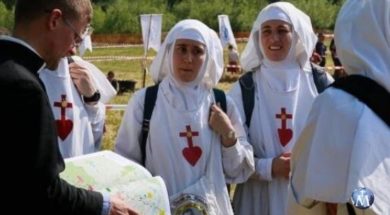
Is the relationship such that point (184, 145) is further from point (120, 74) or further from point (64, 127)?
point (120, 74)

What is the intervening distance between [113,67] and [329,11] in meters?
19.1

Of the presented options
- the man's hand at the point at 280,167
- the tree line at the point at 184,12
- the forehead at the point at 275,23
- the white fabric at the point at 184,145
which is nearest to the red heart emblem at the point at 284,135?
the man's hand at the point at 280,167

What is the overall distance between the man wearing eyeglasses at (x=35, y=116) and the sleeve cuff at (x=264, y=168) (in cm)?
165

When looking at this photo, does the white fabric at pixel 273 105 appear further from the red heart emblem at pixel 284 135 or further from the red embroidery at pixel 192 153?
the red embroidery at pixel 192 153

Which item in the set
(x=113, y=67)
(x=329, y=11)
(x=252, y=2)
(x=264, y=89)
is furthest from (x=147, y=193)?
(x=252, y=2)

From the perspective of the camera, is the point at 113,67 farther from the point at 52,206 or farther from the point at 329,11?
the point at 52,206

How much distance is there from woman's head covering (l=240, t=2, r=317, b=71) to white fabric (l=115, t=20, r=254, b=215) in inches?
18.2

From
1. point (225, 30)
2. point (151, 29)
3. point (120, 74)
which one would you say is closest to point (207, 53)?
point (151, 29)

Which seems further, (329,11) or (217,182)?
(329,11)

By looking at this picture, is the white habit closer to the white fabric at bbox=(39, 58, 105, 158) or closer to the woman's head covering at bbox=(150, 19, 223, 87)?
the white fabric at bbox=(39, 58, 105, 158)

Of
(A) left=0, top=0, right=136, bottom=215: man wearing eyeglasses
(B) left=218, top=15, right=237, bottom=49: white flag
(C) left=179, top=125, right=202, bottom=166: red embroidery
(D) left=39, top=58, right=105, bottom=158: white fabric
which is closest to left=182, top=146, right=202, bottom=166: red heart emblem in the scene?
(C) left=179, top=125, right=202, bottom=166: red embroidery

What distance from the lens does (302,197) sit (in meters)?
3.08

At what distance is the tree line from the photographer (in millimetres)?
38562

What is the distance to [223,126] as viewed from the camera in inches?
168
